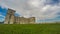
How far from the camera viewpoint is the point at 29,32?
6.18m

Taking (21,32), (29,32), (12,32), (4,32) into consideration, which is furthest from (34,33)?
(4,32)

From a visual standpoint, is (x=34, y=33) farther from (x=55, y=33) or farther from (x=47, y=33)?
(x=55, y=33)

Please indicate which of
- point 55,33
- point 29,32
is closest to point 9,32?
point 29,32

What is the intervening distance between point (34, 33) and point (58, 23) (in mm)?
3346

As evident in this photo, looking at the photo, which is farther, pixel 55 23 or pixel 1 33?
pixel 55 23

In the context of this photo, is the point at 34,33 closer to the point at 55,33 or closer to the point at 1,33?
the point at 55,33

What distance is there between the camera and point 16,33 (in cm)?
599

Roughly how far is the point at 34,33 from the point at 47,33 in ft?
2.02

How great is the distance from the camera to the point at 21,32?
625 centimetres

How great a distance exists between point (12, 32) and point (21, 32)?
17.6 inches

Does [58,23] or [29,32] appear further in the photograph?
[58,23]

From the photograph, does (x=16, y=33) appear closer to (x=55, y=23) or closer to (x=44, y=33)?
(x=44, y=33)

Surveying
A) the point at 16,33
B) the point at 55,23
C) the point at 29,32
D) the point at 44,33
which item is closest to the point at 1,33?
the point at 16,33

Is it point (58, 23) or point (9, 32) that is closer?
point (9, 32)
